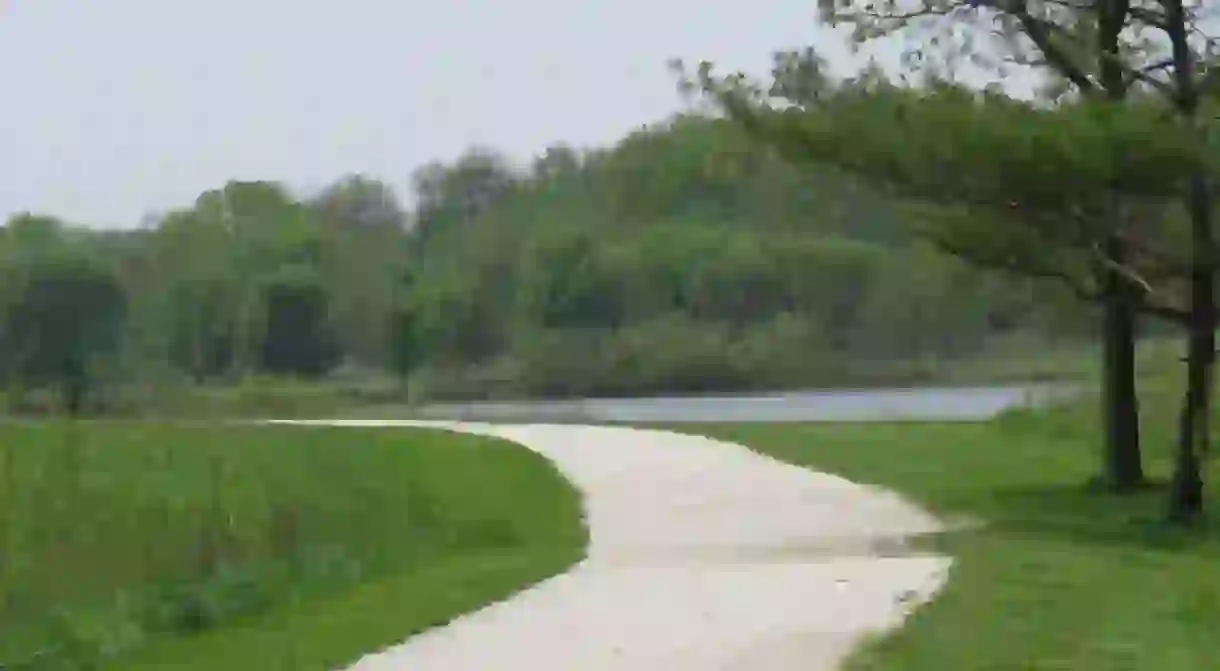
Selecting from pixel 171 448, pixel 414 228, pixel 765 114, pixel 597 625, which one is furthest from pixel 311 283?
pixel 597 625

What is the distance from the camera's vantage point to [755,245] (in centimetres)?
5534

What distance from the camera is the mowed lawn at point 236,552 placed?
11273mm

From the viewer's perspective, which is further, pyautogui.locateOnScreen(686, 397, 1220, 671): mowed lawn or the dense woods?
the dense woods

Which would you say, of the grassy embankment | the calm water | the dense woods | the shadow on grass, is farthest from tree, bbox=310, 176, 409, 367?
the shadow on grass

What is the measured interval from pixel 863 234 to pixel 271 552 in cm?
2920

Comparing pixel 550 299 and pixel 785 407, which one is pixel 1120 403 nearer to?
pixel 785 407

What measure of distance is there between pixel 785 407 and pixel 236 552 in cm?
3326

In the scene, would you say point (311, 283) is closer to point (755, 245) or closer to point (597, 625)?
point (755, 245)

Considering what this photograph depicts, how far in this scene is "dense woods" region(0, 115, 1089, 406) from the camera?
46.7 meters

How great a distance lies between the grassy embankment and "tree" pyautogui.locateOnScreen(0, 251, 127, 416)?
1147 cm

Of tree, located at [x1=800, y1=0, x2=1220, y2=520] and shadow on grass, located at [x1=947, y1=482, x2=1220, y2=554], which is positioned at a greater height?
tree, located at [x1=800, y1=0, x2=1220, y2=520]

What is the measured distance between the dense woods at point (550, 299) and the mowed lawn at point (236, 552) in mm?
16622

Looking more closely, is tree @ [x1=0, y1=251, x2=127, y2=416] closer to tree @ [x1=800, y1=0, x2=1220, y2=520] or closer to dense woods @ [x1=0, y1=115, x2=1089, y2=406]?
dense woods @ [x1=0, y1=115, x2=1089, y2=406]

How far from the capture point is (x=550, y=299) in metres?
56.1
